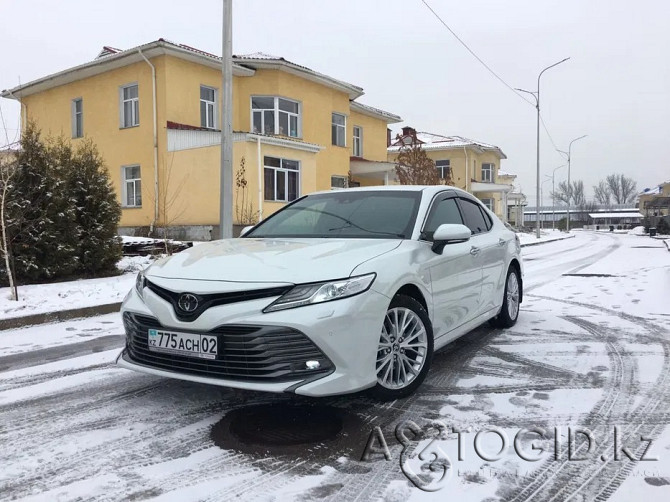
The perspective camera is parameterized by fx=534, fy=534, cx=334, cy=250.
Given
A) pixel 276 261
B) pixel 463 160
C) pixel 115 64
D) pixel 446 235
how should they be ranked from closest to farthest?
pixel 276 261
pixel 446 235
pixel 115 64
pixel 463 160

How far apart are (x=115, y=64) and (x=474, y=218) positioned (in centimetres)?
1801

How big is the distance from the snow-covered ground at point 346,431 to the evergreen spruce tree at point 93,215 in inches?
163

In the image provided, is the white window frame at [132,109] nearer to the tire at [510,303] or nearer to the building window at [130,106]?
the building window at [130,106]

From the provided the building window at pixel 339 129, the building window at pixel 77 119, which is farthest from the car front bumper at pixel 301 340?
the building window at pixel 77 119

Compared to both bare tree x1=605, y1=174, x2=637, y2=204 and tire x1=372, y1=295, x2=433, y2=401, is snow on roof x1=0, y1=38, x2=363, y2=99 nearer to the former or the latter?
tire x1=372, y1=295, x2=433, y2=401

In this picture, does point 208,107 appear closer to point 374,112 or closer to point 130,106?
point 130,106

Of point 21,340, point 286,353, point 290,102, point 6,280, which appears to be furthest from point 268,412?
point 290,102

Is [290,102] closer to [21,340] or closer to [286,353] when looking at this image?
[21,340]

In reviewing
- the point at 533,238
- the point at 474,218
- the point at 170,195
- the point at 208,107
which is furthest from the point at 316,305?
the point at 533,238

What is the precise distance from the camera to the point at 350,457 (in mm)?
2809

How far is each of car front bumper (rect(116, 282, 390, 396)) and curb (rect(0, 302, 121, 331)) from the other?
4.10 m

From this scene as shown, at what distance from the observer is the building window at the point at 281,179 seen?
17969 mm

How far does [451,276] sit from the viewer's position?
4.20 metres

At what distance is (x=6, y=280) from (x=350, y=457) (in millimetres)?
7200
